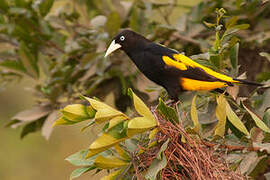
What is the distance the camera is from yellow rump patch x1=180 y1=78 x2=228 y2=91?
6.19 ft

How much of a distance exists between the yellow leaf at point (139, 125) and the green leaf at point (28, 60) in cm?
158

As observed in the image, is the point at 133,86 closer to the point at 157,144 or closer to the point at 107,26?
the point at 107,26

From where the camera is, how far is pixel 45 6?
288 cm

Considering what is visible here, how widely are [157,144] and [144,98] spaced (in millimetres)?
1099

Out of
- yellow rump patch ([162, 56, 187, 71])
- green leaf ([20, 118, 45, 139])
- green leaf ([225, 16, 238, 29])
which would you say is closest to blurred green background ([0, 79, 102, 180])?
green leaf ([20, 118, 45, 139])

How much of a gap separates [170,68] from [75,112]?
0.67m

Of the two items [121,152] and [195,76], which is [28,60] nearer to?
[195,76]

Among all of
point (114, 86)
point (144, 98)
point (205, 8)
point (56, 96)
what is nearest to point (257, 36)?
point (205, 8)

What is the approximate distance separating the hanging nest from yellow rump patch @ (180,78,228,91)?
1.37 ft

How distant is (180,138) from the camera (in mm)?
1501

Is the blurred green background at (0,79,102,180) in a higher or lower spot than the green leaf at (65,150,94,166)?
lower

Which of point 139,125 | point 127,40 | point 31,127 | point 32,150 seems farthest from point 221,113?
point 32,150

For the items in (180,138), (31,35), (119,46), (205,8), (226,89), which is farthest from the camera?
(31,35)

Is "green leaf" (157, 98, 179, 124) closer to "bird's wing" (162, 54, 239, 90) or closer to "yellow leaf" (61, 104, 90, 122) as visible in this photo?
"yellow leaf" (61, 104, 90, 122)
